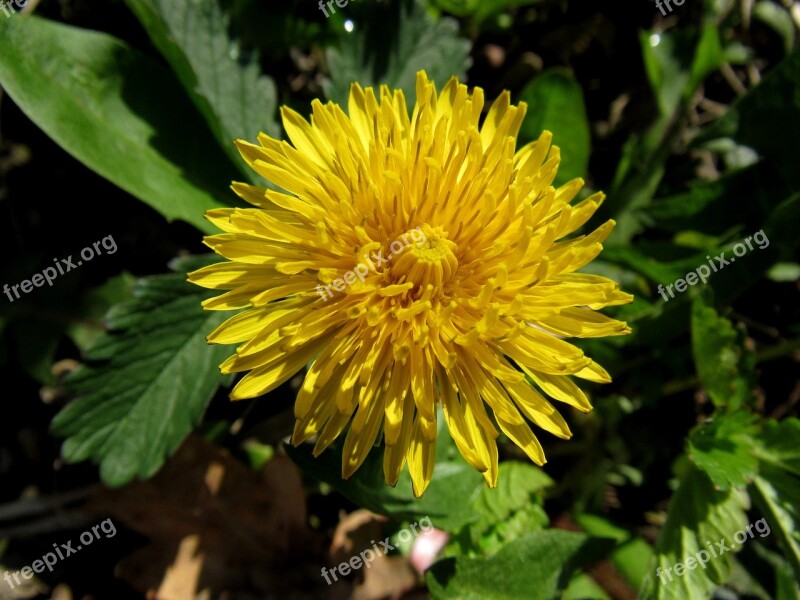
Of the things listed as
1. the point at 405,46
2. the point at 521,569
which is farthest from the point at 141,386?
the point at 405,46

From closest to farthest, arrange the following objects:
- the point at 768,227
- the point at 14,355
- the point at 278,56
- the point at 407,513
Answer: the point at 407,513
the point at 768,227
the point at 14,355
the point at 278,56

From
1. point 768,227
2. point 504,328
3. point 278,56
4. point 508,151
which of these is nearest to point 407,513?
point 504,328

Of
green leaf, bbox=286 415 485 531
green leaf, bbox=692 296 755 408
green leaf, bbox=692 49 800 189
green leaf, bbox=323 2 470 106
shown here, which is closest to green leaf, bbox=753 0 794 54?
green leaf, bbox=692 49 800 189

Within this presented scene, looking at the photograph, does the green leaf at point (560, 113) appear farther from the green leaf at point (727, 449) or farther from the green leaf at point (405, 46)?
the green leaf at point (727, 449)

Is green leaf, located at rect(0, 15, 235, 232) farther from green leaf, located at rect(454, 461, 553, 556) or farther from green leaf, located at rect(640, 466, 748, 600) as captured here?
green leaf, located at rect(640, 466, 748, 600)

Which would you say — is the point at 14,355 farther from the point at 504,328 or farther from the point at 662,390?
the point at 662,390

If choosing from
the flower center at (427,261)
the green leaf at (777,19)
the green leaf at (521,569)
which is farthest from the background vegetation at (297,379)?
the flower center at (427,261)
